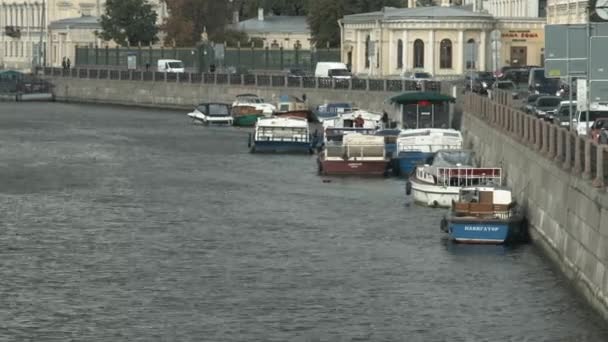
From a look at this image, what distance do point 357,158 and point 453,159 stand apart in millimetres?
11283

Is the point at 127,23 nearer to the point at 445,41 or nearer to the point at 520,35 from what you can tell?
the point at 445,41

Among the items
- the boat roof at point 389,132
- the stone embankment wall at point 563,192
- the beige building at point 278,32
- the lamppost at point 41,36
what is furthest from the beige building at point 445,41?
the stone embankment wall at point 563,192

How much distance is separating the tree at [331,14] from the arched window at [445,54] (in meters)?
29.2

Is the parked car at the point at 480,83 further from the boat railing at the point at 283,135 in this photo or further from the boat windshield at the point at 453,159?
the boat windshield at the point at 453,159

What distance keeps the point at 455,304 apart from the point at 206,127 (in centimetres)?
6803

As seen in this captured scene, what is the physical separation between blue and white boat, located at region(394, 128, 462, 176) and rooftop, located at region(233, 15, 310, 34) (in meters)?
102

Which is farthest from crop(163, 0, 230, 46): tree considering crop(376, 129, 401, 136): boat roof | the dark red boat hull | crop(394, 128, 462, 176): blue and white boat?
the dark red boat hull

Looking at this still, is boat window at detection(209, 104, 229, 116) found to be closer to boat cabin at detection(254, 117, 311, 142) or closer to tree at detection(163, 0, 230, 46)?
boat cabin at detection(254, 117, 311, 142)

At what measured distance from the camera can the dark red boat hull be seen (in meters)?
72.7

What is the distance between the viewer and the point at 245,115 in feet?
356

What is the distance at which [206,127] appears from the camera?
109000 mm

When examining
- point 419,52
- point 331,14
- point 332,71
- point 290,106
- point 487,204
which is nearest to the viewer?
point 487,204

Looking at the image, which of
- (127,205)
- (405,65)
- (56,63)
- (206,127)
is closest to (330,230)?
(127,205)

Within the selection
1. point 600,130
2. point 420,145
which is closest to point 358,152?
point 420,145
